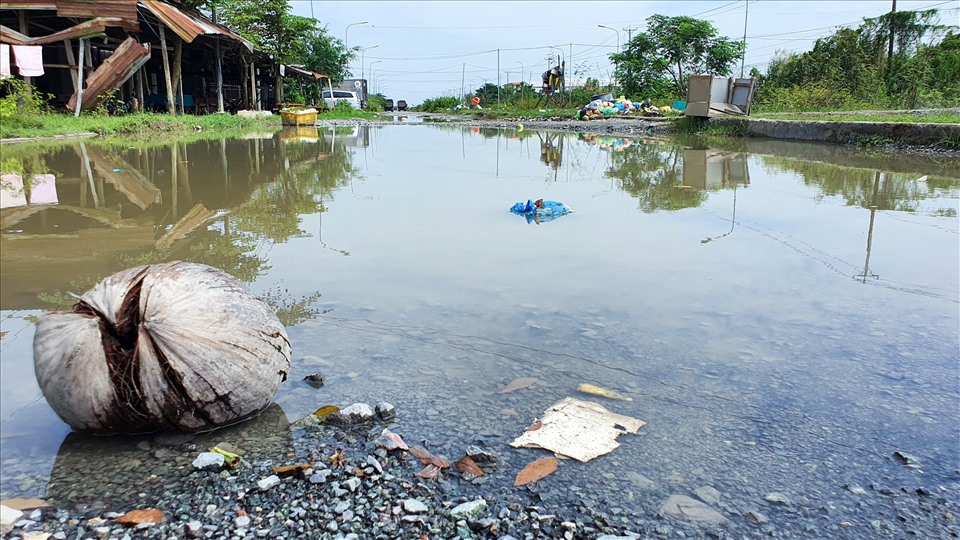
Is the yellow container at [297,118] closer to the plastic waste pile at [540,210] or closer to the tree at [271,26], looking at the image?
the tree at [271,26]

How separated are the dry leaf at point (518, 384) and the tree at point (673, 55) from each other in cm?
3426

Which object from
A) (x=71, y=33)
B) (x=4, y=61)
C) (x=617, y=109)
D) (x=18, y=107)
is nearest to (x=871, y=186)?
(x=18, y=107)

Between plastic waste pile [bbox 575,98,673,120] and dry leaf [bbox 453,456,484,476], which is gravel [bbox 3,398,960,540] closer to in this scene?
dry leaf [bbox 453,456,484,476]

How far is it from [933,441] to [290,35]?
33253mm

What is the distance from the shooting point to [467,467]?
2.46m

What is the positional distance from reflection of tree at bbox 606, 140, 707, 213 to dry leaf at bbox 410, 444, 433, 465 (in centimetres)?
587

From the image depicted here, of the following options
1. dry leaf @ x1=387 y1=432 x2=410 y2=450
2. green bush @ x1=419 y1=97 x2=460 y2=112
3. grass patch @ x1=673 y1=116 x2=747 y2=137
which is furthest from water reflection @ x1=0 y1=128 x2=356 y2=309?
green bush @ x1=419 y1=97 x2=460 y2=112

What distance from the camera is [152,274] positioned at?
2.60 m

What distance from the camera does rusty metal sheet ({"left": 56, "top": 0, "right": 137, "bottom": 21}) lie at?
16.8 metres

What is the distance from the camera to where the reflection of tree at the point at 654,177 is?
852 centimetres

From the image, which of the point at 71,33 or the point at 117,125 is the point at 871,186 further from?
the point at 71,33

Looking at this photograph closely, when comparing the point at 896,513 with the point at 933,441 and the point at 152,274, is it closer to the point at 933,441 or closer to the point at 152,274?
the point at 933,441

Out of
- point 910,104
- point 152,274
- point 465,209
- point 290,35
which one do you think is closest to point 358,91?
point 290,35

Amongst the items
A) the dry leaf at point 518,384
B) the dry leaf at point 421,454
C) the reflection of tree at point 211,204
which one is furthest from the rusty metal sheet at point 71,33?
the dry leaf at point 421,454
